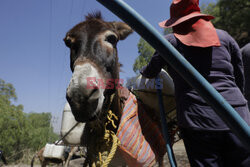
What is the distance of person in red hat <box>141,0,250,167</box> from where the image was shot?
41.8 inches

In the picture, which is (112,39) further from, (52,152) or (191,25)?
(52,152)

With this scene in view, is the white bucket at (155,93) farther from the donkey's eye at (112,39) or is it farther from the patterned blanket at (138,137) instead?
the donkey's eye at (112,39)

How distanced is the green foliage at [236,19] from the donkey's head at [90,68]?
16.7 metres

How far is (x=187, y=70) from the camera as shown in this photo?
1.54 feet

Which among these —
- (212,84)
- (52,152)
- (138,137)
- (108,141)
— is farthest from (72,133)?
(52,152)

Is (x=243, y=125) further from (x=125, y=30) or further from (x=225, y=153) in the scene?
(x=125, y=30)

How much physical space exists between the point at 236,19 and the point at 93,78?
17.8 meters

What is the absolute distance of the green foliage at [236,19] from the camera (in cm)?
1420

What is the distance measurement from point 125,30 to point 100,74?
1.24m

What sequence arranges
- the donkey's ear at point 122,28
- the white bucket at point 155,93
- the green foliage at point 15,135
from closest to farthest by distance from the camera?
the white bucket at point 155,93
the donkey's ear at point 122,28
the green foliage at point 15,135

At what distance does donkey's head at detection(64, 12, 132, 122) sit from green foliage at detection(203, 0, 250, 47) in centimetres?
1667

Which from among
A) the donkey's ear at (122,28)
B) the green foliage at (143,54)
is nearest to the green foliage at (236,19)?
the green foliage at (143,54)


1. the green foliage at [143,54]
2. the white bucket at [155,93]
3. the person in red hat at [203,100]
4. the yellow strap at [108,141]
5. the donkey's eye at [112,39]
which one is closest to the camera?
the person in red hat at [203,100]

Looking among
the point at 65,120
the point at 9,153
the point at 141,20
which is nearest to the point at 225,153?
the point at 141,20
